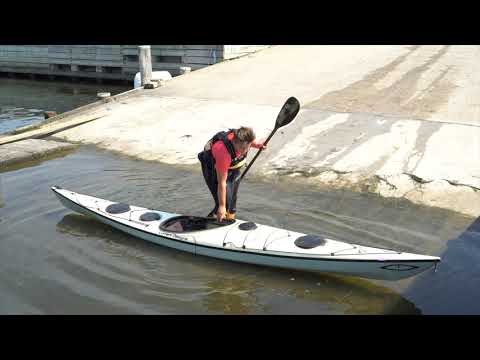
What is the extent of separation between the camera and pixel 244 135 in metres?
5.05

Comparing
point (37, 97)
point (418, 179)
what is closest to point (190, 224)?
point (418, 179)

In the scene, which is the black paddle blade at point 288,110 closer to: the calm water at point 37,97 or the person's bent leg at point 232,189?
the person's bent leg at point 232,189

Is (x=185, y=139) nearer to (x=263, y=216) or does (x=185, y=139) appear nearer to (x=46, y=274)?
(x=263, y=216)

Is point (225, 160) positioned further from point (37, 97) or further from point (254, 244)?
point (37, 97)


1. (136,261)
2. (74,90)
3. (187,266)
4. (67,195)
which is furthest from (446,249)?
(74,90)

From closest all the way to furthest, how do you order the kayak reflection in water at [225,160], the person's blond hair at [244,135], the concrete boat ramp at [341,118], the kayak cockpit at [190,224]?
the person's blond hair at [244,135] → the kayak reflection in water at [225,160] → the kayak cockpit at [190,224] → the concrete boat ramp at [341,118]

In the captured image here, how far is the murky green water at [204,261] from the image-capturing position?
4.70 meters

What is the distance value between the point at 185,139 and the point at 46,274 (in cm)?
506

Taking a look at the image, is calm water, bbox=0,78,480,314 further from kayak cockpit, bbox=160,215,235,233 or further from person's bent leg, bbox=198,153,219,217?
person's bent leg, bbox=198,153,219,217

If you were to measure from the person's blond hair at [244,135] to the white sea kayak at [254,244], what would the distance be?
45.5 inches

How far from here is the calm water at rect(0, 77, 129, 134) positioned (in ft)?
50.3

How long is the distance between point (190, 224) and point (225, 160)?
116 cm

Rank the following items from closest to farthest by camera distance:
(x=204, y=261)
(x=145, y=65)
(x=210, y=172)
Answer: (x=204, y=261) → (x=210, y=172) → (x=145, y=65)

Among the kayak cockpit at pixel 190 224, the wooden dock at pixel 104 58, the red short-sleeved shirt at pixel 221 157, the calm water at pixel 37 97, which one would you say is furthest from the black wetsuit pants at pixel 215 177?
the wooden dock at pixel 104 58
